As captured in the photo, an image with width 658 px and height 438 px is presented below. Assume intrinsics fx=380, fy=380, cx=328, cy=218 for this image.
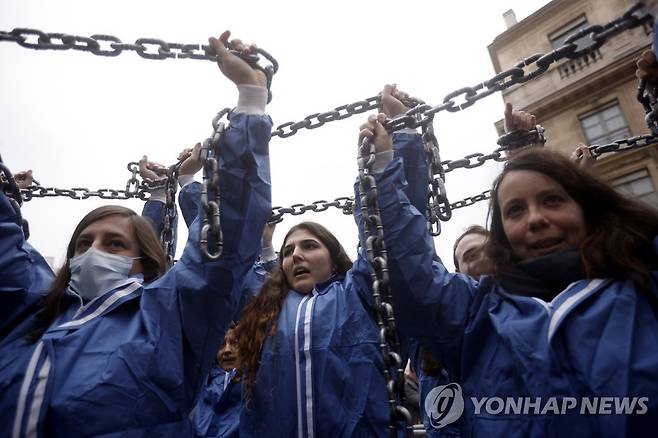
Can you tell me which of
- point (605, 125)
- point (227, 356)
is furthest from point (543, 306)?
point (605, 125)

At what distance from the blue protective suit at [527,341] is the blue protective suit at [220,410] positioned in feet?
6.04

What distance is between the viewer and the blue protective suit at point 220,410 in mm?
2756

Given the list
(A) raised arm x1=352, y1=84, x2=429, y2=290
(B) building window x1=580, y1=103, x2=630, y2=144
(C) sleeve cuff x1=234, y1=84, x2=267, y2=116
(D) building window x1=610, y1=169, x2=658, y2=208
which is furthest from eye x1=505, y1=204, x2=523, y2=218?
(B) building window x1=580, y1=103, x2=630, y2=144

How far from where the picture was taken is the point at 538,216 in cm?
141

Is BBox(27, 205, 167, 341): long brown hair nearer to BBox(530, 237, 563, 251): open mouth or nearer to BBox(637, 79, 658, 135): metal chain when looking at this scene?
BBox(530, 237, 563, 251): open mouth

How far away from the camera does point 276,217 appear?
8.63 feet

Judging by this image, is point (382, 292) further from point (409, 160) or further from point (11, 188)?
point (11, 188)

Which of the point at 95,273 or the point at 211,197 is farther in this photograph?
the point at 95,273

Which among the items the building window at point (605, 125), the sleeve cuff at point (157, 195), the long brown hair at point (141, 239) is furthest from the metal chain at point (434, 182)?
the building window at point (605, 125)

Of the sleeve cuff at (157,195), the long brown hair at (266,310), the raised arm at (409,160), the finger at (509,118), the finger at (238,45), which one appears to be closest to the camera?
the finger at (238,45)

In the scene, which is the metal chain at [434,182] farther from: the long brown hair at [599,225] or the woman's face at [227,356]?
the woman's face at [227,356]

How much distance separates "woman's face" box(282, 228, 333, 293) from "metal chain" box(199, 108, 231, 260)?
102 centimetres

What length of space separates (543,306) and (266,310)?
1492 mm

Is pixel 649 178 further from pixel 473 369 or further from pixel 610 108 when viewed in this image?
pixel 473 369
